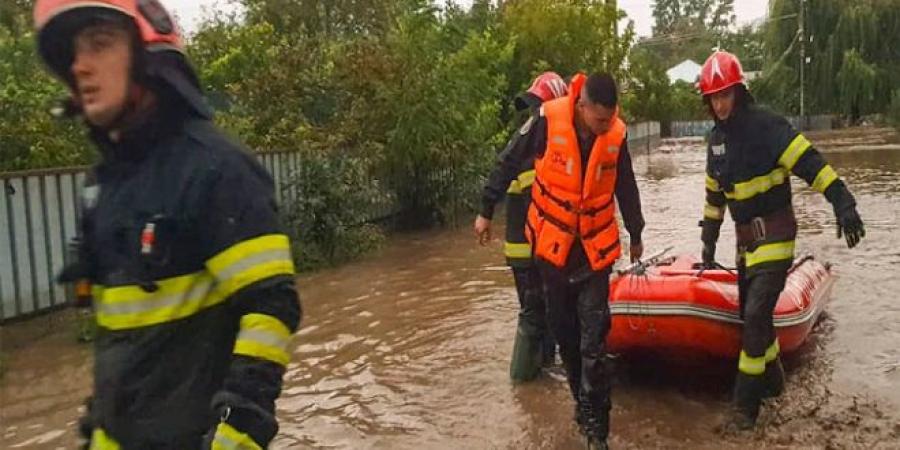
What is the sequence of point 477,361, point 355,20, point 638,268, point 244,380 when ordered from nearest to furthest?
point 244,380 < point 638,268 < point 477,361 < point 355,20

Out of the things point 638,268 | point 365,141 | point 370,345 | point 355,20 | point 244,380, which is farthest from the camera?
point 355,20

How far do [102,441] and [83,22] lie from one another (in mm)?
945

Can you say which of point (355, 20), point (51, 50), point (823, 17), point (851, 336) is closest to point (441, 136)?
point (851, 336)

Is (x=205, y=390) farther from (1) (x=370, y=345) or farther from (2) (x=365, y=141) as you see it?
(2) (x=365, y=141)

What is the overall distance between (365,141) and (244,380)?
456 inches

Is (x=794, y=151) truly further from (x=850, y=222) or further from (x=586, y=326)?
(x=586, y=326)

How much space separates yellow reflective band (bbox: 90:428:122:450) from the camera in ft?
7.35

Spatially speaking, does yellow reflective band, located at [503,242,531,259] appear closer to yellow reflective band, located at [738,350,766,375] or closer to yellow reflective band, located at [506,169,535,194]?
yellow reflective band, located at [506,169,535,194]

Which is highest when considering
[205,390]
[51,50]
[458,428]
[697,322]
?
[51,50]

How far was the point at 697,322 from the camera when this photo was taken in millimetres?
5859

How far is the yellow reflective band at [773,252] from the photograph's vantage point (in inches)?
211

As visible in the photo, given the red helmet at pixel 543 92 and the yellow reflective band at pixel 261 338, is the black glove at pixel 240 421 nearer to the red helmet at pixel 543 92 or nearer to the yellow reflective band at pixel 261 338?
the yellow reflective band at pixel 261 338

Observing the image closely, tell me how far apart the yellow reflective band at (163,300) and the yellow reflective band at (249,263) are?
7cm

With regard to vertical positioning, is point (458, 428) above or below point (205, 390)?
below
